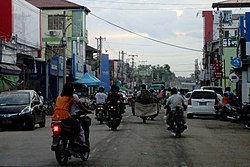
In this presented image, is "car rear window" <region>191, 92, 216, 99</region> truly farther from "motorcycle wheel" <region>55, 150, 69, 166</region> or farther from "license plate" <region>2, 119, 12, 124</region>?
"motorcycle wheel" <region>55, 150, 69, 166</region>

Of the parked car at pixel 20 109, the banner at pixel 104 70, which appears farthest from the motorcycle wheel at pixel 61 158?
the banner at pixel 104 70

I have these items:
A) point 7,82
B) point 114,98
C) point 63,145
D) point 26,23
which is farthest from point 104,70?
point 63,145

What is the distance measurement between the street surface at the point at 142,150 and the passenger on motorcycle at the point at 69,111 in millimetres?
762

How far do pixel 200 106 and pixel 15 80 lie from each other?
39.8 ft

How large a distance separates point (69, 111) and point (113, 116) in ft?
33.4

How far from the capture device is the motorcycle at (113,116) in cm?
2244

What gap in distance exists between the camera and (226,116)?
30953 millimetres

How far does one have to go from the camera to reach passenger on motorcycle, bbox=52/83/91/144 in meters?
12.2

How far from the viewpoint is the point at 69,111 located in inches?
487

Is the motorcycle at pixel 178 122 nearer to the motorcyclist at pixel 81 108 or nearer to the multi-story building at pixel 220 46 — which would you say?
the motorcyclist at pixel 81 108

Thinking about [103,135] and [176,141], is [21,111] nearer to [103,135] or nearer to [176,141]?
[103,135]

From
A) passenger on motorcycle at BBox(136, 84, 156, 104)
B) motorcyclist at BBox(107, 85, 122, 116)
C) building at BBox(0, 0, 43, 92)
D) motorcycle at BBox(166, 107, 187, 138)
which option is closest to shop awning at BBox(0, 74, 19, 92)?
building at BBox(0, 0, 43, 92)

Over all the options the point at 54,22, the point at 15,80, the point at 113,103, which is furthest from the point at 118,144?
the point at 54,22

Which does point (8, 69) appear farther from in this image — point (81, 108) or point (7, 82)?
point (81, 108)
